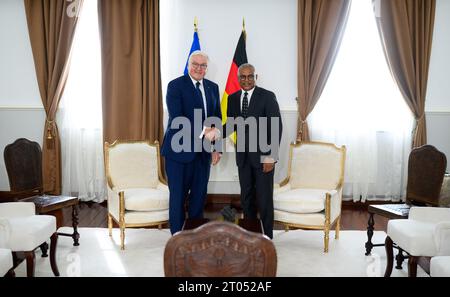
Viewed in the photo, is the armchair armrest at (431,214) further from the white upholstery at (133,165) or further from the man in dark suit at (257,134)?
the white upholstery at (133,165)

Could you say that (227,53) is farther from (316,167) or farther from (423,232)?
(423,232)

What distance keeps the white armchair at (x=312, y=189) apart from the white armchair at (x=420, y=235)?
0.65 m

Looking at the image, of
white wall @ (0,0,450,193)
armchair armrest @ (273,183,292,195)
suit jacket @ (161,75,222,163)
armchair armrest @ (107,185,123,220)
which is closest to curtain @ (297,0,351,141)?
white wall @ (0,0,450,193)

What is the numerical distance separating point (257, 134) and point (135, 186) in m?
1.38

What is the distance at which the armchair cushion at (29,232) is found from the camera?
275cm

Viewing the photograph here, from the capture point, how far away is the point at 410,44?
191 inches

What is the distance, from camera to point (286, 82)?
5.09 m

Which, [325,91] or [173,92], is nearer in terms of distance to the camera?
[173,92]

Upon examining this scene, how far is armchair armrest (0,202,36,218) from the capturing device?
10.3 feet

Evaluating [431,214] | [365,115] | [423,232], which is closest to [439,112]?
[365,115]

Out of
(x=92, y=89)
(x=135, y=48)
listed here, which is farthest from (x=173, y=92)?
(x=92, y=89)
